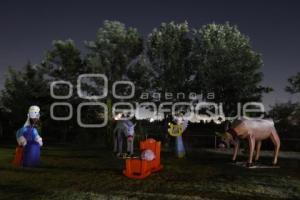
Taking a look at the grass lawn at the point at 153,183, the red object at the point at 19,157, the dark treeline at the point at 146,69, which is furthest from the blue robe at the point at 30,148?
the dark treeline at the point at 146,69

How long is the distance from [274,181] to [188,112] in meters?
22.0

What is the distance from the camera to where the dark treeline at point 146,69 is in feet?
110

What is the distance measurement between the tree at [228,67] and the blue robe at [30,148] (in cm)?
2115

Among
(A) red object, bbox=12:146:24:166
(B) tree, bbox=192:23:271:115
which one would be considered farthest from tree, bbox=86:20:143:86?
(A) red object, bbox=12:146:24:166

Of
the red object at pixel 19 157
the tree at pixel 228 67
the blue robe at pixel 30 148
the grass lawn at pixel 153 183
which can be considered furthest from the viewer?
the tree at pixel 228 67

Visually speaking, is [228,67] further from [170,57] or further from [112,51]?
[112,51]

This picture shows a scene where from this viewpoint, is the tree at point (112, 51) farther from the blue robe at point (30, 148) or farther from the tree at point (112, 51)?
the blue robe at point (30, 148)

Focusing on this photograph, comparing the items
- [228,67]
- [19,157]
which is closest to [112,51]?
[228,67]

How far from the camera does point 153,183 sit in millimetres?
10961

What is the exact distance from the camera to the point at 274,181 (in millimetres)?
A: 11273

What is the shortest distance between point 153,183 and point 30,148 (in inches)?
211

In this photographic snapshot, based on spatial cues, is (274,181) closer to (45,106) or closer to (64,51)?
(45,106)

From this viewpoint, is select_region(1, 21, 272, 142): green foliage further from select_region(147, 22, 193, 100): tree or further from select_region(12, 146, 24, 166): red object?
select_region(12, 146, 24, 166): red object

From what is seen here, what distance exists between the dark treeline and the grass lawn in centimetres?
1907
